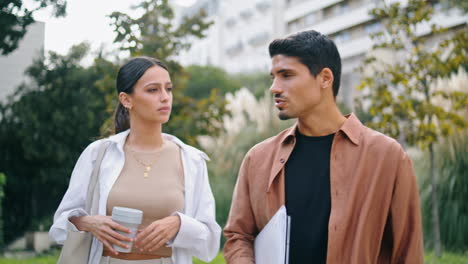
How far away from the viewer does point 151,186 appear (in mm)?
3020

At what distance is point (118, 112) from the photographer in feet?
→ 11.4

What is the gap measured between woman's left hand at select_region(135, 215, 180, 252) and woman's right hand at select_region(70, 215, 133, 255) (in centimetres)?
12

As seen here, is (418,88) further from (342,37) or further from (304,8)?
(304,8)

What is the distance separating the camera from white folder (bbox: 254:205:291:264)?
2365 millimetres

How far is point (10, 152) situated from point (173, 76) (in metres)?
4.16

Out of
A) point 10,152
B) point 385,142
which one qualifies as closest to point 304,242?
point 385,142

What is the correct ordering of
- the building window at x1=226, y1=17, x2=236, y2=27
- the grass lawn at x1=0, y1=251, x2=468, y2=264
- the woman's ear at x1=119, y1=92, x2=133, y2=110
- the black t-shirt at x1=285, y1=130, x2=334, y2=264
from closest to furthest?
the black t-shirt at x1=285, y1=130, x2=334, y2=264 < the woman's ear at x1=119, y1=92, x2=133, y2=110 < the grass lawn at x1=0, y1=251, x2=468, y2=264 < the building window at x1=226, y1=17, x2=236, y2=27

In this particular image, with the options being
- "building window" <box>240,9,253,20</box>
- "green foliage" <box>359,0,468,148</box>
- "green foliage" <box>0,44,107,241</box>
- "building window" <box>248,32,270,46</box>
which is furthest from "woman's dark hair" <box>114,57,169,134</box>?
"building window" <box>240,9,253,20</box>

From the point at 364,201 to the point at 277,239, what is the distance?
405 millimetres

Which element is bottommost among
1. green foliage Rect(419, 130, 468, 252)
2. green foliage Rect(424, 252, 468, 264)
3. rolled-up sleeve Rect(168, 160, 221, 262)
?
green foliage Rect(424, 252, 468, 264)

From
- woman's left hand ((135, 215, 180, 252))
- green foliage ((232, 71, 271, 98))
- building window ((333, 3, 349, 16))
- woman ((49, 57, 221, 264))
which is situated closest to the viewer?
woman's left hand ((135, 215, 180, 252))

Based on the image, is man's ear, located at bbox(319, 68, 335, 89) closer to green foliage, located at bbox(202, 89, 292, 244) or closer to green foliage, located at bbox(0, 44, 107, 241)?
green foliage, located at bbox(0, 44, 107, 241)

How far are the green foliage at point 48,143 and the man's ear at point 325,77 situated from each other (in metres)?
7.62

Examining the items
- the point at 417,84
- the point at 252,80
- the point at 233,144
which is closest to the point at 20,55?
the point at 417,84
